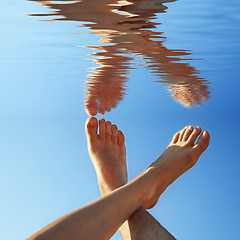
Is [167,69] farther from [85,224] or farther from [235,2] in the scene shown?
[85,224]

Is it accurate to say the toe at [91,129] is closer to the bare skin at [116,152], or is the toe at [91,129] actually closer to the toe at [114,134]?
the bare skin at [116,152]

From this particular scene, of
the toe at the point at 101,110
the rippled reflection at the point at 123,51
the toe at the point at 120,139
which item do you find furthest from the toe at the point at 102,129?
the toe at the point at 101,110

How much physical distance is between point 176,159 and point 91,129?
723 millimetres

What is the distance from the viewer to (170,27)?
1.72 m

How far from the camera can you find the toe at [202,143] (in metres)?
2.43

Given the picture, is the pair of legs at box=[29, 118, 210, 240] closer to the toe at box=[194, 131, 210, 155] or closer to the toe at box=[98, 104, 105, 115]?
the toe at box=[194, 131, 210, 155]

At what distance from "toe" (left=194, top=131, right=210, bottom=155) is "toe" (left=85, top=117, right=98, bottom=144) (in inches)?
→ 31.1

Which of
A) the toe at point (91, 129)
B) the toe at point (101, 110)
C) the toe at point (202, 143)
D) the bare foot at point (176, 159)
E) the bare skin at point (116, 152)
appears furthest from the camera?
the toe at point (101, 110)

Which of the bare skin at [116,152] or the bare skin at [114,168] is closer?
the bare skin at [114,168]

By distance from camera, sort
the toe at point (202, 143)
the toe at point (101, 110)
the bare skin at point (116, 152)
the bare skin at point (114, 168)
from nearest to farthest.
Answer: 1. the bare skin at point (114, 168)
2. the bare skin at point (116, 152)
3. the toe at point (202, 143)
4. the toe at point (101, 110)

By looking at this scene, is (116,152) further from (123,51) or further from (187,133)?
(123,51)

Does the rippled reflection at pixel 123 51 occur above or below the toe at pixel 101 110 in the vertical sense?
above

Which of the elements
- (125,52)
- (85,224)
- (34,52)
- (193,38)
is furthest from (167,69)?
(85,224)

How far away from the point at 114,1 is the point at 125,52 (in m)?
0.78
